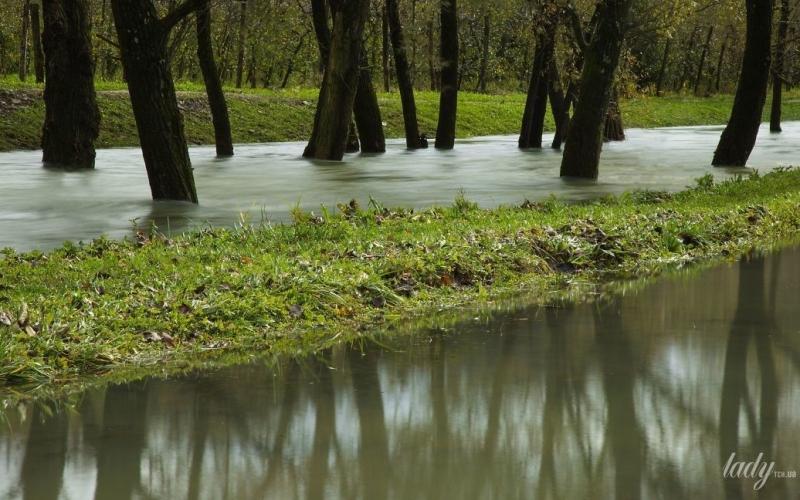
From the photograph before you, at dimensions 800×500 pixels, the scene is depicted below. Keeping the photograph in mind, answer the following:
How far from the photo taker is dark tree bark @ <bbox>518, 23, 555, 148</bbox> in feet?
94.0

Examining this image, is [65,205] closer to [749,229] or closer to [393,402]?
[749,229]

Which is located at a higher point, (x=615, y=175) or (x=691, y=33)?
(x=691, y=33)

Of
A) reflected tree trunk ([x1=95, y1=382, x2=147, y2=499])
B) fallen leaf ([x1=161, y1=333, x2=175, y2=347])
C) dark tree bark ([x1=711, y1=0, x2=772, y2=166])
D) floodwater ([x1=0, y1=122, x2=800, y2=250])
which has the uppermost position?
dark tree bark ([x1=711, y1=0, x2=772, y2=166])

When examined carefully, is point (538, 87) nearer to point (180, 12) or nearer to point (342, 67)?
point (342, 67)

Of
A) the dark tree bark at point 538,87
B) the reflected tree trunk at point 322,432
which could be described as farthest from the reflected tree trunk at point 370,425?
the dark tree bark at point 538,87

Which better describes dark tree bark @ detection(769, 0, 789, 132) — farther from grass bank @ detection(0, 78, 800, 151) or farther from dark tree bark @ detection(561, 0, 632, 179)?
dark tree bark @ detection(561, 0, 632, 179)

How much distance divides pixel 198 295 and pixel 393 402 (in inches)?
94.1

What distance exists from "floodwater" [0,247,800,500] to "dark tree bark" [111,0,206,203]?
734 centimetres

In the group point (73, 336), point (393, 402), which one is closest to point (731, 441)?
point (393, 402)

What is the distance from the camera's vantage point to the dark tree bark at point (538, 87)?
28656mm

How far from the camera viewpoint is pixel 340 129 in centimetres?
2466

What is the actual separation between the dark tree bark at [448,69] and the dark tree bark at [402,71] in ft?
2.52

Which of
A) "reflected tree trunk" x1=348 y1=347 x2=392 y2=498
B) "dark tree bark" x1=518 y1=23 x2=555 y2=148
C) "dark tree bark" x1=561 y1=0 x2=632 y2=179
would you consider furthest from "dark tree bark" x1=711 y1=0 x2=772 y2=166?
"reflected tree trunk" x1=348 y1=347 x2=392 y2=498

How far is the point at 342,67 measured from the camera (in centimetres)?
2334
